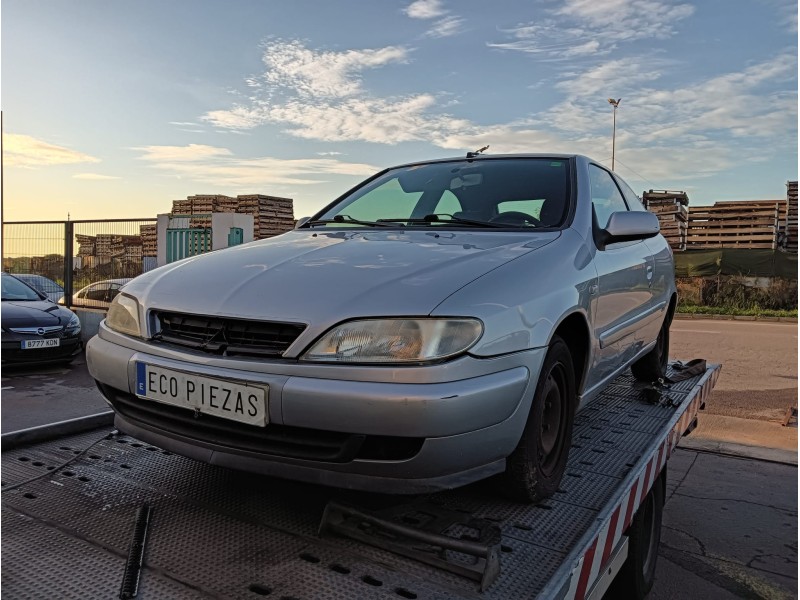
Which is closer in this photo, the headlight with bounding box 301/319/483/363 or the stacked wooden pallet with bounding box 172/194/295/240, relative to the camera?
the headlight with bounding box 301/319/483/363

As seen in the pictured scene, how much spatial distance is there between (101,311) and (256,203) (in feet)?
25.9

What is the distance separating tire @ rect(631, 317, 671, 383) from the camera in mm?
4152

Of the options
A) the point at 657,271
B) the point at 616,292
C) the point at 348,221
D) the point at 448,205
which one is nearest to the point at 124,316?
the point at 348,221

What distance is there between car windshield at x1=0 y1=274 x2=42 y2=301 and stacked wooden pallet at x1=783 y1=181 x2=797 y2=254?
20.8m

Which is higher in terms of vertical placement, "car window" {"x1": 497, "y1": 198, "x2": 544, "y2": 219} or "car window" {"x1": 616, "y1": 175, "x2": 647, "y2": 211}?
"car window" {"x1": 616, "y1": 175, "x2": 647, "y2": 211}

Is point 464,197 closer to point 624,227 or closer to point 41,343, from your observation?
point 624,227

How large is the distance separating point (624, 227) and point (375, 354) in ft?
5.05

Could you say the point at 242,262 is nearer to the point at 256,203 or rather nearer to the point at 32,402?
the point at 32,402

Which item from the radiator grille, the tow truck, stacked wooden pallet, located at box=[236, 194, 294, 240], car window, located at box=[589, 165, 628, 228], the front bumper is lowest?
the tow truck

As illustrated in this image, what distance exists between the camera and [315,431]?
6.16 ft

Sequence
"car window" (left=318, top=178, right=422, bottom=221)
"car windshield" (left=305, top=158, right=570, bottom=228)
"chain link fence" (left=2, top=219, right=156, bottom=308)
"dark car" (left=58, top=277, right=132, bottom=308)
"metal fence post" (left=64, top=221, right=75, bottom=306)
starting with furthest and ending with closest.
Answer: "metal fence post" (left=64, top=221, right=75, bottom=306), "chain link fence" (left=2, top=219, right=156, bottom=308), "dark car" (left=58, top=277, right=132, bottom=308), "car window" (left=318, top=178, right=422, bottom=221), "car windshield" (left=305, top=158, right=570, bottom=228)

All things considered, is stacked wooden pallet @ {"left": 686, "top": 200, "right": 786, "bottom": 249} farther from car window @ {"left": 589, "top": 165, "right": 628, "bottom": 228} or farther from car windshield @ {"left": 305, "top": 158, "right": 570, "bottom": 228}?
car windshield @ {"left": 305, "top": 158, "right": 570, "bottom": 228}

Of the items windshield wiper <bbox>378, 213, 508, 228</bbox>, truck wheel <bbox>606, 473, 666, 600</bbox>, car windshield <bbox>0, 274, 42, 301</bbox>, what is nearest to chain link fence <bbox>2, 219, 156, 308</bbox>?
car windshield <bbox>0, 274, 42, 301</bbox>

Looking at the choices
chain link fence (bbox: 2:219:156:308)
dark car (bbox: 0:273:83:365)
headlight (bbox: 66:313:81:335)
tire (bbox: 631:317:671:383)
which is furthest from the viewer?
chain link fence (bbox: 2:219:156:308)
